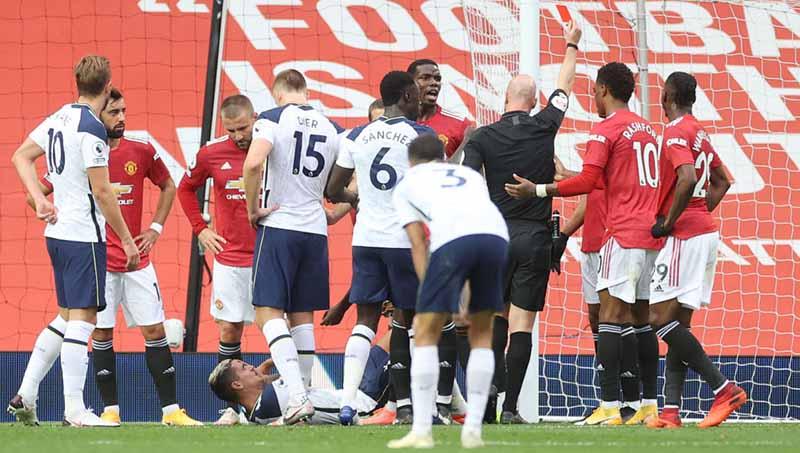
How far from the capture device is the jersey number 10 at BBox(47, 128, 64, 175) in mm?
8195

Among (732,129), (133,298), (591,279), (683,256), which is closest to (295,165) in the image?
(133,298)

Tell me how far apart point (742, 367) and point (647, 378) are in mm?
2845

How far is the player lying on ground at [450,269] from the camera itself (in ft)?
20.6

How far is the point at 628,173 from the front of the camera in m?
8.84

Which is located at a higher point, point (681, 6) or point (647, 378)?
point (681, 6)

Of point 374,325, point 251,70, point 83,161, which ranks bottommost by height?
point 374,325

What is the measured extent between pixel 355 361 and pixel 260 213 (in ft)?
3.50

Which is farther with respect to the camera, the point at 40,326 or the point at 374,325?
the point at 40,326

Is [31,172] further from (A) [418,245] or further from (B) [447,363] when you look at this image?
(A) [418,245]

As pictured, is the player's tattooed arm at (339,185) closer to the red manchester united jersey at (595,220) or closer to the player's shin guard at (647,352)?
the red manchester united jersey at (595,220)

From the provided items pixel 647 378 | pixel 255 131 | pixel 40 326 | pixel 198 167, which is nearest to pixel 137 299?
pixel 198 167

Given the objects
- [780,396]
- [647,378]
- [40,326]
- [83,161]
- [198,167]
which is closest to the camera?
[83,161]

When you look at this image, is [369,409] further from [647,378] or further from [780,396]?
[780,396]

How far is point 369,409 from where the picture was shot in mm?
9648
